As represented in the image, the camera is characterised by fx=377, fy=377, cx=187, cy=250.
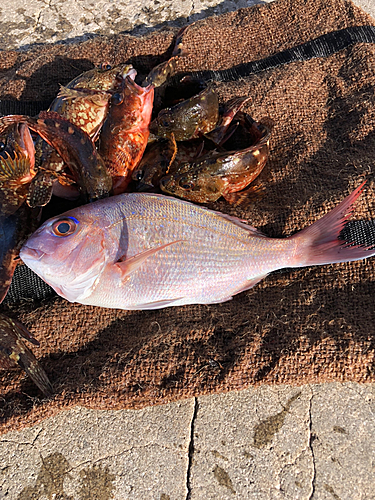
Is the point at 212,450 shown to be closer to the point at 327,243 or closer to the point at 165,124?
the point at 327,243

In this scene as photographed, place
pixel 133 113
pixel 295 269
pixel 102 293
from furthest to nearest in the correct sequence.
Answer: pixel 133 113 → pixel 295 269 → pixel 102 293

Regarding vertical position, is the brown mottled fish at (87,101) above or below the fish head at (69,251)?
above

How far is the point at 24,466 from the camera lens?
2.67 m

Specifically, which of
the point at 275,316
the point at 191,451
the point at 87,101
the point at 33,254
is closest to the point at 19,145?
the point at 87,101

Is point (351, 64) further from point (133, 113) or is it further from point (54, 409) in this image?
point (54, 409)

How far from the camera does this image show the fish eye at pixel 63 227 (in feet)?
7.38

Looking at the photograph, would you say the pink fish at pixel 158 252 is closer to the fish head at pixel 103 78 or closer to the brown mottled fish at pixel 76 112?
the brown mottled fish at pixel 76 112

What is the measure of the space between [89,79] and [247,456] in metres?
3.25

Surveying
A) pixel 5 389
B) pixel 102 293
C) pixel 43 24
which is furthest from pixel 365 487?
pixel 43 24

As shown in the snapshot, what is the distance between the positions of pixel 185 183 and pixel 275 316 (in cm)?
115

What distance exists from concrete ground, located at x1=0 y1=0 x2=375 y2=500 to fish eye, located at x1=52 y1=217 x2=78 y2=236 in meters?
1.38

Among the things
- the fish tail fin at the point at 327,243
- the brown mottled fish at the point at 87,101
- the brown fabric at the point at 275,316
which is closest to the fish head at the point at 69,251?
the brown fabric at the point at 275,316

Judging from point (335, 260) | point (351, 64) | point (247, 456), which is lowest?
point (247, 456)

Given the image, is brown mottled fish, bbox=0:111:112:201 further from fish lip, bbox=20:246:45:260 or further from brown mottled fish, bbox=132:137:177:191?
fish lip, bbox=20:246:45:260
